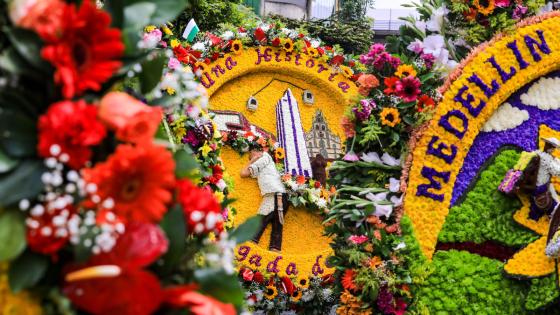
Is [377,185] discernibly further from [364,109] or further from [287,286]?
[287,286]

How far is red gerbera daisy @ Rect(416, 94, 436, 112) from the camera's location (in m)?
4.62

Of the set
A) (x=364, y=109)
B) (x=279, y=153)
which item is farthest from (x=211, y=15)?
(x=364, y=109)

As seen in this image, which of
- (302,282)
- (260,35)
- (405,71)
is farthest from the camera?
(260,35)

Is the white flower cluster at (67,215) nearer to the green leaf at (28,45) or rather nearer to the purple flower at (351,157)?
the green leaf at (28,45)

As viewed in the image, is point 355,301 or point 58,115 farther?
point 355,301

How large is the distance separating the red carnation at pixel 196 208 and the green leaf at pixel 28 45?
529mm

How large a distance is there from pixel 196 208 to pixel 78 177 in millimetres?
380

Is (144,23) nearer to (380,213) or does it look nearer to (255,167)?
(380,213)

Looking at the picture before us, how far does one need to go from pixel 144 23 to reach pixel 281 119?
6.60 metres

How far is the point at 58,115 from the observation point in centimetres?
159

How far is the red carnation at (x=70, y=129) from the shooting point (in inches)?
62.7

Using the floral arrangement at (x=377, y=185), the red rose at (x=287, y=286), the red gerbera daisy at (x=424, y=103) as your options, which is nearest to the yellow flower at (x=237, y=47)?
the red rose at (x=287, y=286)

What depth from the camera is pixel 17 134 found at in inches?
63.1

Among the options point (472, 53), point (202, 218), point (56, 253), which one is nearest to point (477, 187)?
point (472, 53)
